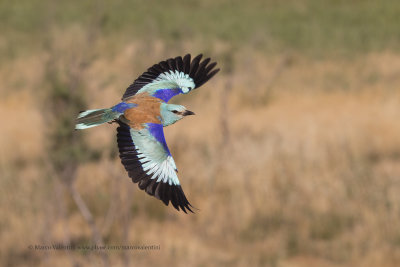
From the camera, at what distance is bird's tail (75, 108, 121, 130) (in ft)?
13.6

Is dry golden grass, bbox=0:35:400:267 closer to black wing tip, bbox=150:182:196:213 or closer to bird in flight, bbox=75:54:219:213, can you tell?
bird in flight, bbox=75:54:219:213

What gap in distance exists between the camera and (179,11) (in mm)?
34375

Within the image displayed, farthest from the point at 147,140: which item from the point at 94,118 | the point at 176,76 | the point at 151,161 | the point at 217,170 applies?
the point at 217,170

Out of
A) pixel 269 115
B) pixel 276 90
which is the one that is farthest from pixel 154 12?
pixel 269 115

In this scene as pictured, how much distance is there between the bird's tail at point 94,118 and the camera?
414 cm

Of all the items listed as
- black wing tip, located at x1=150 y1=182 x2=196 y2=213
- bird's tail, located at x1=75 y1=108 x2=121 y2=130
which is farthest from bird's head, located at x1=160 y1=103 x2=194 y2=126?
black wing tip, located at x1=150 y1=182 x2=196 y2=213

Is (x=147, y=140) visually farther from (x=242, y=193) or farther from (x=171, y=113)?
(x=242, y=193)

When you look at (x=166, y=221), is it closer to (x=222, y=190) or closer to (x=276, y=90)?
(x=222, y=190)

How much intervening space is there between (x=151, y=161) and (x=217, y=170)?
1161cm

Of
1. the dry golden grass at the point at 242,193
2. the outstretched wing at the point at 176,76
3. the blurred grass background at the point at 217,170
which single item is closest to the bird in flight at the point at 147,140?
the outstretched wing at the point at 176,76

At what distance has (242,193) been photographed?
15102mm

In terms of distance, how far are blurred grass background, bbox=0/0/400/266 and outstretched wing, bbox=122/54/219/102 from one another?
3.39m

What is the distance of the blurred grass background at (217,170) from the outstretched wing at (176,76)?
133 inches

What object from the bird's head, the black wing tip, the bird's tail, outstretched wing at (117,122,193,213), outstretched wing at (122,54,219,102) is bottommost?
the black wing tip
